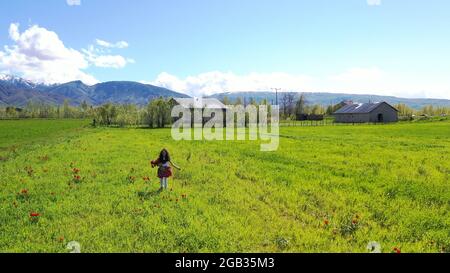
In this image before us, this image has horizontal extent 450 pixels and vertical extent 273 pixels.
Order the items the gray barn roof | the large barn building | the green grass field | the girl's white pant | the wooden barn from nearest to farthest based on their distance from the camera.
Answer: the green grass field
the girl's white pant
the wooden barn
the gray barn roof
the large barn building

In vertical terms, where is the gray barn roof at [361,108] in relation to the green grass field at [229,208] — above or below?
above

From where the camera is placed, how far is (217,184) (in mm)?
15734

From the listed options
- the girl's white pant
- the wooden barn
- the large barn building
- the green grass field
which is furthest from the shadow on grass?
the large barn building

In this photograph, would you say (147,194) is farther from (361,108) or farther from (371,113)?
(361,108)

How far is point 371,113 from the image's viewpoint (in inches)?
4299

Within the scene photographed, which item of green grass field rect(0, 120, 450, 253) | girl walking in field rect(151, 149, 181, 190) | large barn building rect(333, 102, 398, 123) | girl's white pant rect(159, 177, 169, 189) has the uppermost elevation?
large barn building rect(333, 102, 398, 123)

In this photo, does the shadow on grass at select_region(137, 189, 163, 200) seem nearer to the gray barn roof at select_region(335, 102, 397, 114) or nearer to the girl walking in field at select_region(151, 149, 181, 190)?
the girl walking in field at select_region(151, 149, 181, 190)

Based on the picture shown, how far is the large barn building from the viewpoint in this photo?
360ft

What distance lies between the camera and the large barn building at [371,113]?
10969 centimetres

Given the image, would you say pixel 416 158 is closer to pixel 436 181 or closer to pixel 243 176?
pixel 436 181

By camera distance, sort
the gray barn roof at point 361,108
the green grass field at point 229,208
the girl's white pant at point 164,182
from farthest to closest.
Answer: the gray barn roof at point 361,108 < the girl's white pant at point 164,182 < the green grass field at point 229,208

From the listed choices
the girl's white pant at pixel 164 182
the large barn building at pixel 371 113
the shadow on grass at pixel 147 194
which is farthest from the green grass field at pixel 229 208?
the large barn building at pixel 371 113

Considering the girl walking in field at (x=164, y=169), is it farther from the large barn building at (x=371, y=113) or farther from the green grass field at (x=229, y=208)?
the large barn building at (x=371, y=113)
